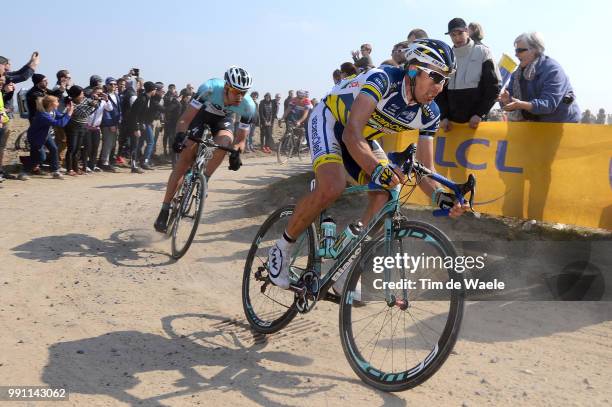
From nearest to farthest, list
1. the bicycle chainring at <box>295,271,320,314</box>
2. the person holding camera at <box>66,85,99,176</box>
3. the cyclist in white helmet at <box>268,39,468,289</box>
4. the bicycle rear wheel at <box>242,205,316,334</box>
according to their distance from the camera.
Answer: the cyclist in white helmet at <box>268,39,468,289</box> → the bicycle chainring at <box>295,271,320,314</box> → the bicycle rear wheel at <box>242,205,316,334</box> → the person holding camera at <box>66,85,99,176</box>

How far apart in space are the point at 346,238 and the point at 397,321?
1063 mm

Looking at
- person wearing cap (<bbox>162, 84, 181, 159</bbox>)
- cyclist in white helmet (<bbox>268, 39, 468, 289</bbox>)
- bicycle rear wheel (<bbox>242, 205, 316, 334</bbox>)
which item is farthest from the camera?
person wearing cap (<bbox>162, 84, 181, 159</bbox>)

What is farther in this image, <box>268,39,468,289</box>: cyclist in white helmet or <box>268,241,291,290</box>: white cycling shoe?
<box>268,241,291,290</box>: white cycling shoe

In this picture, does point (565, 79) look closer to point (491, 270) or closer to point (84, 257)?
point (491, 270)

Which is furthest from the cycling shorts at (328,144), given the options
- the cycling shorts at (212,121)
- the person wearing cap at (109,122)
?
the person wearing cap at (109,122)

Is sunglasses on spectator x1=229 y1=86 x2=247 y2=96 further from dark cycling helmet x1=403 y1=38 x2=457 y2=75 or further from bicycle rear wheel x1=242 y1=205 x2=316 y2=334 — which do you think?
dark cycling helmet x1=403 y1=38 x2=457 y2=75

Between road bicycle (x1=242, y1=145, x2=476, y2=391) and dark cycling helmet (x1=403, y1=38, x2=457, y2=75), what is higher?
dark cycling helmet (x1=403, y1=38, x2=457, y2=75)

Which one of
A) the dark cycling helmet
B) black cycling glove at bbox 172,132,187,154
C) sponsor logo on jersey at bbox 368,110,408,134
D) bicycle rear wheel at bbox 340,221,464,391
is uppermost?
the dark cycling helmet

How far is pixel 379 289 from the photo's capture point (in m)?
4.33

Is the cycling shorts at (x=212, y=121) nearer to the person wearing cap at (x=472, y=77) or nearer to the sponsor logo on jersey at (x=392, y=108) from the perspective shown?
the person wearing cap at (x=472, y=77)

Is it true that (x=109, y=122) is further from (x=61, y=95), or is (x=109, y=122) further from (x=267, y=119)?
(x=267, y=119)

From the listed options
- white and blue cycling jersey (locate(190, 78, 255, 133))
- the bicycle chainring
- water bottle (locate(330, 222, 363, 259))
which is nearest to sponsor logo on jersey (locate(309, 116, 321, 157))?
water bottle (locate(330, 222, 363, 259))

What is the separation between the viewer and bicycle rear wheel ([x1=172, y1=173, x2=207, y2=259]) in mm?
7195
